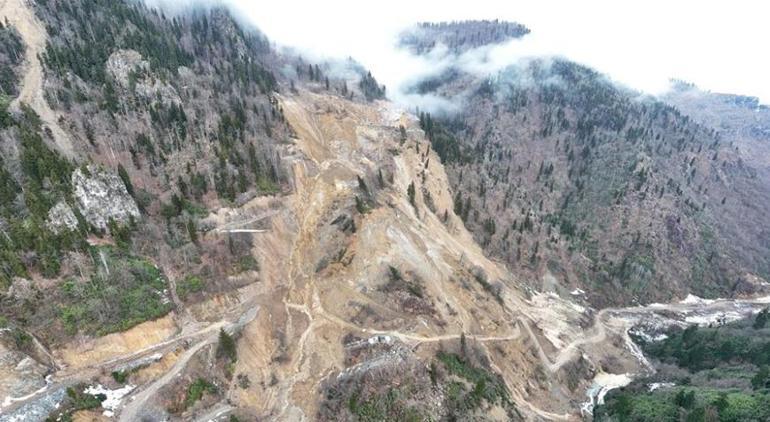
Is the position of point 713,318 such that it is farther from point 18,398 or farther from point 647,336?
point 18,398

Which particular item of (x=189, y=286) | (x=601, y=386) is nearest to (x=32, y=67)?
(x=189, y=286)

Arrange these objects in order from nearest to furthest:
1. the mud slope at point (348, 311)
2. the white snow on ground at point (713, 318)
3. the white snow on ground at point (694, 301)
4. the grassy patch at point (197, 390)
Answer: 1. the grassy patch at point (197, 390)
2. the mud slope at point (348, 311)
3. the white snow on ground at point (713, 318)
4. the white snow on ground at point (694, 301)

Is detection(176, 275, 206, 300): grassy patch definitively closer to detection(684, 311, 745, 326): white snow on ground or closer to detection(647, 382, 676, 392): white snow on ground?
detection(647, 382, 676, 392): white snow on ground

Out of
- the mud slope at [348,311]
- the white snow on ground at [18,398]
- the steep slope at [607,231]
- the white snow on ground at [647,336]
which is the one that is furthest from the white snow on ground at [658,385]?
the white snow on ground at [18,398]

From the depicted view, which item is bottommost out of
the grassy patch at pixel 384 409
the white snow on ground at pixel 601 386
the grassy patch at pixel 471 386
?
the white snow on ground at pixel 601 386

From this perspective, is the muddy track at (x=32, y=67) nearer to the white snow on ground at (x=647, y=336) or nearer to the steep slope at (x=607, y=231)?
the steep slope at (x=607, y=231)

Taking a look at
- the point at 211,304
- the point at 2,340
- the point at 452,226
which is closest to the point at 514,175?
the point at 452,226

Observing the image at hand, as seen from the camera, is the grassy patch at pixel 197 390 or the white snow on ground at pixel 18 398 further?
the grassy patch at pixel 197 390
